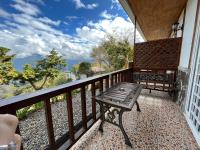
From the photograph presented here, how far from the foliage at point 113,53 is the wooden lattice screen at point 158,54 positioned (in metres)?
4.95

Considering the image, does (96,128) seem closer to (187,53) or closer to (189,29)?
(187,53)

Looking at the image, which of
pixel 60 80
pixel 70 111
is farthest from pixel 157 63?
pixel 60 80

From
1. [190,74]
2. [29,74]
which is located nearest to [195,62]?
[190,74]

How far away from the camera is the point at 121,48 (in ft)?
30.9

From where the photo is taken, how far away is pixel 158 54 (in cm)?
359

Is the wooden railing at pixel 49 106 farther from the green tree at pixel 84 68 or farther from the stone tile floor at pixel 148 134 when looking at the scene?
the green tree at pixel 84 68

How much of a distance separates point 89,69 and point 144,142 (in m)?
9.49

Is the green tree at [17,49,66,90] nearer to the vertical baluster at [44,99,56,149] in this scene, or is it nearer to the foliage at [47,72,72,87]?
the foliage at [47,72,72,87]

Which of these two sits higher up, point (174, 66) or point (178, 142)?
point (174, 66)

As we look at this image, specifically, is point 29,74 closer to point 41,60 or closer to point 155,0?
point 41,60

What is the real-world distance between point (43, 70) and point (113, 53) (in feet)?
18.0

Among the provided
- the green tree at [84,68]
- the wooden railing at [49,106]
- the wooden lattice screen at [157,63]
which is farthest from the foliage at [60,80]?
the wooden railing at [49,106]

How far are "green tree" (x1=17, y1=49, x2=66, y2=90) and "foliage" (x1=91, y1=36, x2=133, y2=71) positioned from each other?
12.9 feet

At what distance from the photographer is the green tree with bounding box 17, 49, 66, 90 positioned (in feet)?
21.8
